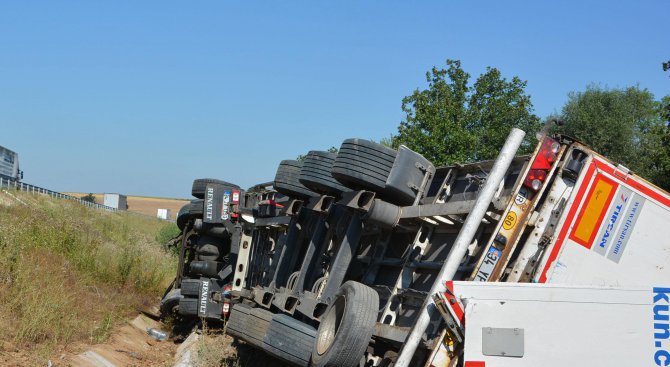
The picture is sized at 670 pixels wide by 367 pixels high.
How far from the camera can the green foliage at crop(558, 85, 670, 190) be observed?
101 ft

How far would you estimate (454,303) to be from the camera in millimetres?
5070

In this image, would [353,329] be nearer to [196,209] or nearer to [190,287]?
[190,287]

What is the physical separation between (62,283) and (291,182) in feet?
12.5

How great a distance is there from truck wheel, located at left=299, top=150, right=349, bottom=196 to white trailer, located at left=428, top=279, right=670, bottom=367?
10.0ft

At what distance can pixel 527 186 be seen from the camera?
5.77 m

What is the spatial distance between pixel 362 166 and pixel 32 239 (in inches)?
297

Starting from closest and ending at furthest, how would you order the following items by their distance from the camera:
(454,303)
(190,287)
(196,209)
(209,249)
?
(454,303)
(190,287)
(209,249)
(196,209)

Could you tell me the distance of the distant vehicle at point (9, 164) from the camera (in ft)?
121

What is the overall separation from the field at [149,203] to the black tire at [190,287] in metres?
53.9

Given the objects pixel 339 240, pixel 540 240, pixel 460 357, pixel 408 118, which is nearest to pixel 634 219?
pixel 540 240

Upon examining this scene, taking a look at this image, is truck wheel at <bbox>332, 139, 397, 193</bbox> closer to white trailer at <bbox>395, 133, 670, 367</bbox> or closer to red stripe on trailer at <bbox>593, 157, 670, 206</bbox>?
white trailer at <bbox>395, 133, 670, 367</bbox>

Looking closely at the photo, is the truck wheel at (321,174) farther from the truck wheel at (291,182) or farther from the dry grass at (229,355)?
the dry grass at (229,355)

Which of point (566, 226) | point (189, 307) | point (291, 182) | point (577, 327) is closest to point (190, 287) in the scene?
point (189, 307)

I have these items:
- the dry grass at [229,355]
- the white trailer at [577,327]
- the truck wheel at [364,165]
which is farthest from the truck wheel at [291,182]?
the white trailer at [577,327]
